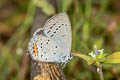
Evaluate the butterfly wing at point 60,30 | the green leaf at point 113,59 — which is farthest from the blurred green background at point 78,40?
the green leaf at point 113,59

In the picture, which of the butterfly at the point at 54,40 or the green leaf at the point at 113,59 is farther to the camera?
the butterfly at the point at 54,40

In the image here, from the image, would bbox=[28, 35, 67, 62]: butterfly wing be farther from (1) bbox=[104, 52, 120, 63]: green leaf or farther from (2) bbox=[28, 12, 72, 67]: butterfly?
(1) bbox=[104, 52, 120, 63]: green leaf

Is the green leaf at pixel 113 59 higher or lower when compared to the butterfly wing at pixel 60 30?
lower

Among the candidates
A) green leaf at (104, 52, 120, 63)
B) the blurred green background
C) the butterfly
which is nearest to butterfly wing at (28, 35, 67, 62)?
the butterfly

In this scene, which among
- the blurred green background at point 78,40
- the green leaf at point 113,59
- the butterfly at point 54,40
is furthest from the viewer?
the blurred green background at point 78,40

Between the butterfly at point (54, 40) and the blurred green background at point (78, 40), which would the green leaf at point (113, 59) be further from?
the blurred green background at point (78, 40)

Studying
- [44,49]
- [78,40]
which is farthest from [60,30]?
[78,40]

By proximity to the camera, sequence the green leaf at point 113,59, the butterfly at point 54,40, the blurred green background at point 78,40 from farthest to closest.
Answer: the blurred green background at point 78,40
the butterfly at point 54,40
the green leaf at point 113,59

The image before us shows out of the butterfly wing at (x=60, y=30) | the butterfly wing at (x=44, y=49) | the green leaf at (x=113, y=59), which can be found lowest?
the green leaf at (x=113, y=59)
